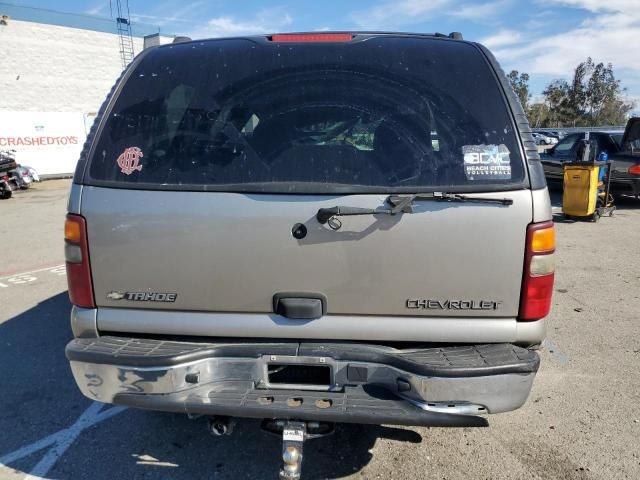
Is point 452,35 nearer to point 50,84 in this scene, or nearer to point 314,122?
point 314,122

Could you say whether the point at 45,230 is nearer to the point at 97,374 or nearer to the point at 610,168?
the point at 97,374

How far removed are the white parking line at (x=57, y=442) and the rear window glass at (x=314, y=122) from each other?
65.0 inches

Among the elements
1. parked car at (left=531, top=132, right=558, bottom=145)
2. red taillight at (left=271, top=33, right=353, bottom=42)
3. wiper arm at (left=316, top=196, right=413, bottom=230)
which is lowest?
wiper arm at (left=316, top=196, right=413, bottom=230)

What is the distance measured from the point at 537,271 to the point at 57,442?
284cm

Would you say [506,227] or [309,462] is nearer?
[506,227]

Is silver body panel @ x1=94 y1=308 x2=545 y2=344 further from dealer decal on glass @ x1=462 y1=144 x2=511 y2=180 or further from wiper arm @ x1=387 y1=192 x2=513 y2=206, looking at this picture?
dealer decal on glass @ x1=462 y1=144 x2=511 y2=180

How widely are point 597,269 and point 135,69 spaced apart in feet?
20.9

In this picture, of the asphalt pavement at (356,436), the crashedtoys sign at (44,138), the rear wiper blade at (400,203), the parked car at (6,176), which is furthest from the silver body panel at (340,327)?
the crashedtoys sign at (44,138)

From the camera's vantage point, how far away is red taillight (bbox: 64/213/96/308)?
233 centimetres

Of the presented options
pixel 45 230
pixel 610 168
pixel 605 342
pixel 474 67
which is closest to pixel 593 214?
pixel 610 168

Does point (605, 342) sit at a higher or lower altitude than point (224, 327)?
lower

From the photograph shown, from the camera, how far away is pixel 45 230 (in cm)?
993

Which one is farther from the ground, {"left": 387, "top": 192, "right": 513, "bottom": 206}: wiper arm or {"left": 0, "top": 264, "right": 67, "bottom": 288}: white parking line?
{"left": 387, "top": 192, "right": 513, "bottom": 206}: wiper arm

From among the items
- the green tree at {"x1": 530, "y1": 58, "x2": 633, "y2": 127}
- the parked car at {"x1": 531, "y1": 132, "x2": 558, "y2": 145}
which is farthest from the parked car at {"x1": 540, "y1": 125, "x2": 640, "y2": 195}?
the green tree at {"x1": 530, "y1": 58, "x2": 633, "y2": 127}
